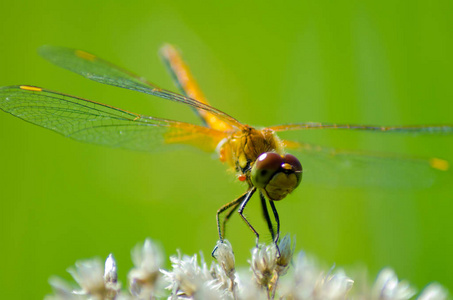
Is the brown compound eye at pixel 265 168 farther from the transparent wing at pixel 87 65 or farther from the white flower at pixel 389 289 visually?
the white flower at pixel 389 289

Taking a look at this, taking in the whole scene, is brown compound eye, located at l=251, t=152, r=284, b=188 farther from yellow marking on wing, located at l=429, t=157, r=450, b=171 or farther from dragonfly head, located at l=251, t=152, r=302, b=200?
yellow marking on wing, located at l=429, t=157, r=450, b=171

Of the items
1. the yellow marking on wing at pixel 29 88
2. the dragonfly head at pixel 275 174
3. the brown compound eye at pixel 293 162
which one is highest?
the yellow marking on wing at pixel 29 88

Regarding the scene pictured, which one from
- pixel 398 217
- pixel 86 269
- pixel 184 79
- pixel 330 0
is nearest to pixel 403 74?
pixel 330 0

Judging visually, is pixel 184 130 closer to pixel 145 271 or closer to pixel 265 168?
pixel 265 168

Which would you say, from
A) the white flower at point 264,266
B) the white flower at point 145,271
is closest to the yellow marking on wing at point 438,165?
the white flower at point 264,266

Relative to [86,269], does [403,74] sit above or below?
above

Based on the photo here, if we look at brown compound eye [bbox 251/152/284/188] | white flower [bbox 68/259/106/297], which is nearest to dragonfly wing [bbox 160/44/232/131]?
brown compound eye [bbox 251/152/284/188]

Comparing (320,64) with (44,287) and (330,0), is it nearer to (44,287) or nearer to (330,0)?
(330,0)
